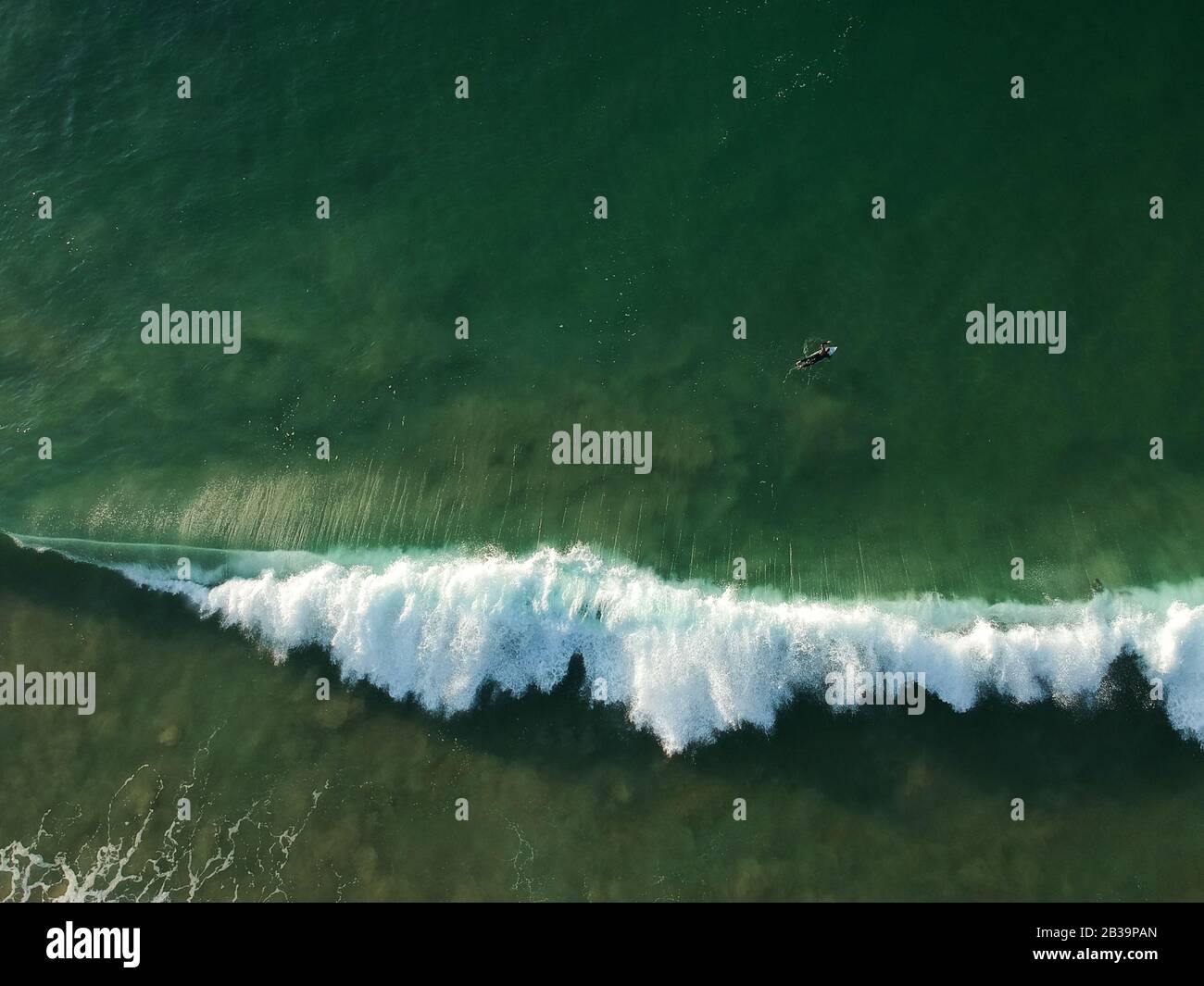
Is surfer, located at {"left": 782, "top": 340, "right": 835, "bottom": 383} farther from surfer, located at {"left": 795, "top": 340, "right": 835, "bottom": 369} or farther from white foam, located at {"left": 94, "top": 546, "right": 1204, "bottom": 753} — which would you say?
white foam, located at {"left": 94, "top": 546, "right": 1204, "bottom": 753}

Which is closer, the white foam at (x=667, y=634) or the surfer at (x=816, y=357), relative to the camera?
the white foam at (x=667, y=634)

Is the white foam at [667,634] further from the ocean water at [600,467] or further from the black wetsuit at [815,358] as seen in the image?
the black wetsuit at [815,358]

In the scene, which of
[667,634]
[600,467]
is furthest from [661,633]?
[600,467]

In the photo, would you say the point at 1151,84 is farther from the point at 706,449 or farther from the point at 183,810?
the point at 183,810

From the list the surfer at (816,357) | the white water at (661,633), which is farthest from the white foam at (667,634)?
A: the surfer at (816,357)

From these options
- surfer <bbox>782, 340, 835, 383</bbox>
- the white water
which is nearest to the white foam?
the white water

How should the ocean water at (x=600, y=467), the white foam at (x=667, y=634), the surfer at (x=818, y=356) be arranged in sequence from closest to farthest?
the ocean water at (x=600, y=467)
the white foam at (x=667, y=634)
the surfer at (x=818, y=356)
